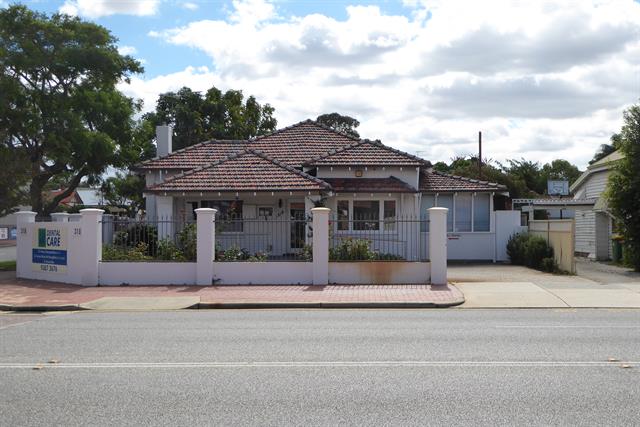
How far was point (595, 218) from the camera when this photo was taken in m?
31.5

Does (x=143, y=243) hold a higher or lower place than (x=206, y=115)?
lower

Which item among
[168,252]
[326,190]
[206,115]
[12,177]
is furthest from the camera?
[206,115]

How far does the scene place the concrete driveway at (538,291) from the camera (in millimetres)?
15648

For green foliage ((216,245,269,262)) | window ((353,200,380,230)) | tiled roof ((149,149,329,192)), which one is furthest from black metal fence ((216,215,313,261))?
window ((353,200,380,230))

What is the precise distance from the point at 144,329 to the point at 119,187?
35.2 metres

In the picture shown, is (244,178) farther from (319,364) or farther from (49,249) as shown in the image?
(319,364)

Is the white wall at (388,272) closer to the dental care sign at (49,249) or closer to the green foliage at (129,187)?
the dental care sign at (49,249)

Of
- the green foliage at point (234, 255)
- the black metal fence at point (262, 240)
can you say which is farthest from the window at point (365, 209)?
the green foliage at point (234, 255)

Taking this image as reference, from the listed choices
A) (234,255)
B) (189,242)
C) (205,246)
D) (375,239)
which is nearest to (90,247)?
(189,242)

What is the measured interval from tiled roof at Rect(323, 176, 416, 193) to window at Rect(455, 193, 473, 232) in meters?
2.72

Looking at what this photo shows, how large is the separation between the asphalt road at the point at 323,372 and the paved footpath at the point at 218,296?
2.48 meters

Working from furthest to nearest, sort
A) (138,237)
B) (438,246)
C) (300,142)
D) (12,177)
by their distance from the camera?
(300,142), (12,177), (138,237), (438,246)

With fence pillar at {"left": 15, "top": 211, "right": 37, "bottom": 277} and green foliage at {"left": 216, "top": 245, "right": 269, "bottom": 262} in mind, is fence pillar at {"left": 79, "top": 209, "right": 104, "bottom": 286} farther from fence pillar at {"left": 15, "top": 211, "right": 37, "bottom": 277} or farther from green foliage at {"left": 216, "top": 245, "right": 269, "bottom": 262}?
green foliage at {"left": 216, "top": 245, "right": 269, "bottom": 262}

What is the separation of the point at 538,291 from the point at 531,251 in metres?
7.00
